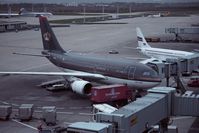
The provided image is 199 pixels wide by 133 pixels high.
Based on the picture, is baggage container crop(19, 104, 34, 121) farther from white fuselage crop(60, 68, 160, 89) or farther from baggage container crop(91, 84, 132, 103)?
white fuselage crop(60, 68, 160, 89)

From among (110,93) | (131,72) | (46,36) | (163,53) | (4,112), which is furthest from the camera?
(163,53)

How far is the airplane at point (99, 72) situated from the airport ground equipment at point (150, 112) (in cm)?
1539

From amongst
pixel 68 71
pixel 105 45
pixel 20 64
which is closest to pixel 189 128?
pixel 68 71

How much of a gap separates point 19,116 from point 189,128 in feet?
38.4

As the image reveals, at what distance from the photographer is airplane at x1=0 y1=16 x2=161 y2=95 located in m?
33.6

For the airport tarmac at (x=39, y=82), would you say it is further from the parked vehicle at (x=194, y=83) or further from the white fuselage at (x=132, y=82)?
the parked vehicle at (x=194, y=83)

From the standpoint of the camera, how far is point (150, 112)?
14789 mm

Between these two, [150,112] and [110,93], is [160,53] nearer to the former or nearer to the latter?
[110,93]

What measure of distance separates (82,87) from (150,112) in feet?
65.3

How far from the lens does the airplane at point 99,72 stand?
3359 centimetres

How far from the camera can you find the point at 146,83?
3350 cm

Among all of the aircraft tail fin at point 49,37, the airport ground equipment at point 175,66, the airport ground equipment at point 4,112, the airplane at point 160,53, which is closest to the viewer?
the airport ground equipment at point 4,112

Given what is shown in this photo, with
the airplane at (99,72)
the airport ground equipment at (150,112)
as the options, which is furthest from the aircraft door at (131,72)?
the airport ground equipment at (150,112)

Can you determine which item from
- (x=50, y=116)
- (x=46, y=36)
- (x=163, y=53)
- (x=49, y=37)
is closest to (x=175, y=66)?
(x=50, y=116)
